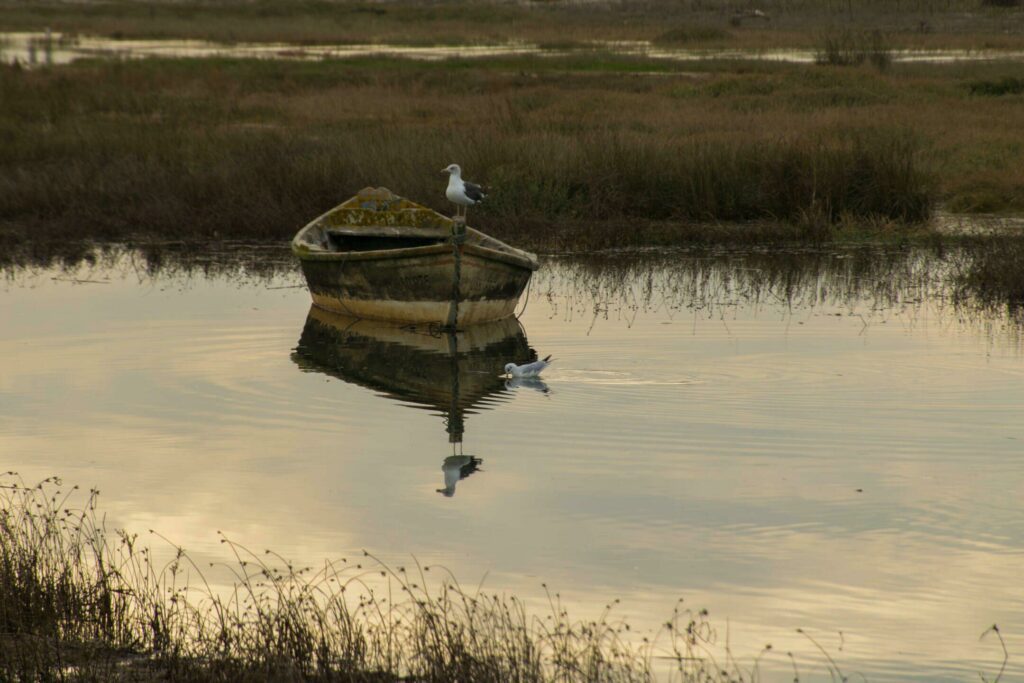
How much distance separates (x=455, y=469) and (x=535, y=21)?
67.5 meters

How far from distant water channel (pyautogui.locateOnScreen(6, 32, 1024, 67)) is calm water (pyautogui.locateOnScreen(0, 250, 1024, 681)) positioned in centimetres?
2870

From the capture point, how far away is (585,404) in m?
11.1

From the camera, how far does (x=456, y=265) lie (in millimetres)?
13531

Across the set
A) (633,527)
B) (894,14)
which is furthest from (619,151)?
(894,14)

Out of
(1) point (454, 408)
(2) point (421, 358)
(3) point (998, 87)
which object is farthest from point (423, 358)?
(3) point (998, 87)

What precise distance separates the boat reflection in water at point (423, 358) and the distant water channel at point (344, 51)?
2896cm

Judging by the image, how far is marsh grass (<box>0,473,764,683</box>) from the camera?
5.61 meters

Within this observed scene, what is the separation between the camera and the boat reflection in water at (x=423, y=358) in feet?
38.2

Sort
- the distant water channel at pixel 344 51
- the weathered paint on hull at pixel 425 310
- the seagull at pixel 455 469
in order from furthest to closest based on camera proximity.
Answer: the distant water channel at pixel 344 51
the weathered paint on hull at pixel 425 310
the seagull at pixel 455 469

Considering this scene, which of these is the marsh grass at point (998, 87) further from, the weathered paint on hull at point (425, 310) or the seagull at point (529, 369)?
the seagull at point (529, 369)

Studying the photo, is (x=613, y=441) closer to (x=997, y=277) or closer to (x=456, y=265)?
(x=456, y=265)

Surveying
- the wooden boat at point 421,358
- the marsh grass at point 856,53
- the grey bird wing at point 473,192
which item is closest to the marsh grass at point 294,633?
the wooden boat at point 421,358

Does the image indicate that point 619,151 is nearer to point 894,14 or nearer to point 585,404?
point 585,404

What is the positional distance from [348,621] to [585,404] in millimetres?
5400
